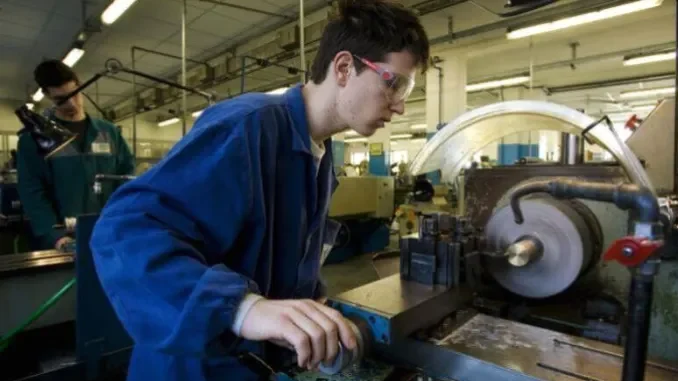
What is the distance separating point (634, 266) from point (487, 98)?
8.72m

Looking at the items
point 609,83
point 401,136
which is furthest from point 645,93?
point 401,136

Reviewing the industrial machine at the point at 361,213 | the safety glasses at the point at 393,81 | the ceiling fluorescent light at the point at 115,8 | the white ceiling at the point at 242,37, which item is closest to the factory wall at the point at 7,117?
the white ceiling at the point at 242,37

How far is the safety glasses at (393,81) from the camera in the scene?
75cm

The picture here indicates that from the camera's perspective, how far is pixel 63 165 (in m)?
1.89

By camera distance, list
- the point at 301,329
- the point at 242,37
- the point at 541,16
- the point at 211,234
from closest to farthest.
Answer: the point at 301,329, the point at 211,234, the point at 541,16, the point at 242,37

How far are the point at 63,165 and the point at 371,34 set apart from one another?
176 cm

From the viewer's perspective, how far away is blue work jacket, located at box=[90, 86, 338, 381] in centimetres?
48

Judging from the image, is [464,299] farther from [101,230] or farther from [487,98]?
[487,98]

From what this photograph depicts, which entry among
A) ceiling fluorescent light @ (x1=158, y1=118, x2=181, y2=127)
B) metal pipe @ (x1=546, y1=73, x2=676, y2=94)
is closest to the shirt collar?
metal pipe @ (x1=546, y1=73, x2=676, y2=94)

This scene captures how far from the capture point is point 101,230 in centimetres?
52

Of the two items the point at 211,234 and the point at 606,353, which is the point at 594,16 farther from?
the point at 211,234

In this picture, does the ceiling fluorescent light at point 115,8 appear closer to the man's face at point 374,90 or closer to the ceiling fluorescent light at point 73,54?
the ceiling fluorescent light at point 73,54

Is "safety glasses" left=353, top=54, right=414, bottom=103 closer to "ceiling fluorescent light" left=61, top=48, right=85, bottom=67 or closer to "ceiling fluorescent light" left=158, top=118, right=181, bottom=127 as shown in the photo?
"ceiling fluorescent light" left=61, top=48, right=85, bottom=67

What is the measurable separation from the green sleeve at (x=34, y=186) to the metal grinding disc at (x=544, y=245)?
6.20ft
